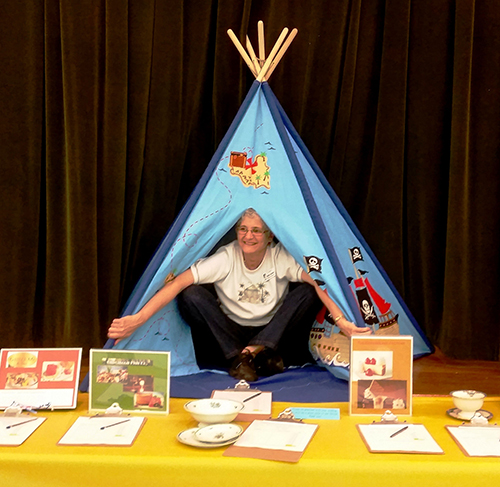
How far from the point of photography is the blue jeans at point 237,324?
102 inches

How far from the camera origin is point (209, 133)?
334cm

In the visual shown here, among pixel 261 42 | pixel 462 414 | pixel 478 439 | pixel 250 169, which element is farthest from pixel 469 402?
pixel 261 42

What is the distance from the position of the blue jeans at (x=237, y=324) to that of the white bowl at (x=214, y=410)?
30.4 inches

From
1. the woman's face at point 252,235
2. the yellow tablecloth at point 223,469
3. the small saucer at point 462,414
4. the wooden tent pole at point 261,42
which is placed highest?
the wooden tent pole at point 261,42

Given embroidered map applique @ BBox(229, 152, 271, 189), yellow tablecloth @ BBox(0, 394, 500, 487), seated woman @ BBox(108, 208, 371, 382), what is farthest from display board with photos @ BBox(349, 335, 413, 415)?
embroidered map applique @ BBox(229, 152, 271, 189)

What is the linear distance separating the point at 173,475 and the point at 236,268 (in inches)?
51.9

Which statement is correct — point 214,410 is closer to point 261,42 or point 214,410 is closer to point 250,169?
point 250,169

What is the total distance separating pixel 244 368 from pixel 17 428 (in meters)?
1.05

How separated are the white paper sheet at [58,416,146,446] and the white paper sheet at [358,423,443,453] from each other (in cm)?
67

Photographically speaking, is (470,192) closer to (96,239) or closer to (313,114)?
(313,114)

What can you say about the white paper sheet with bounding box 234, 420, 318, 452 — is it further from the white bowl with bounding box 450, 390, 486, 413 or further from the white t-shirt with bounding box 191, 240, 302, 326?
the white t-shirt with bounding box 191, 240, 302, 326

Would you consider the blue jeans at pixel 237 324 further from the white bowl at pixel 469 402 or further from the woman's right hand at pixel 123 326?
the white bowl at pixel 469 402

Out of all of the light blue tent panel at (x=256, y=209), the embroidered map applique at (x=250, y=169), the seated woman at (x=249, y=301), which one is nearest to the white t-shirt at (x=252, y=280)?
the seated woman at (x=249, y=301)

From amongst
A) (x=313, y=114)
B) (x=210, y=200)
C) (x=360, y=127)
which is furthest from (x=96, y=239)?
(x=360, y=127)
